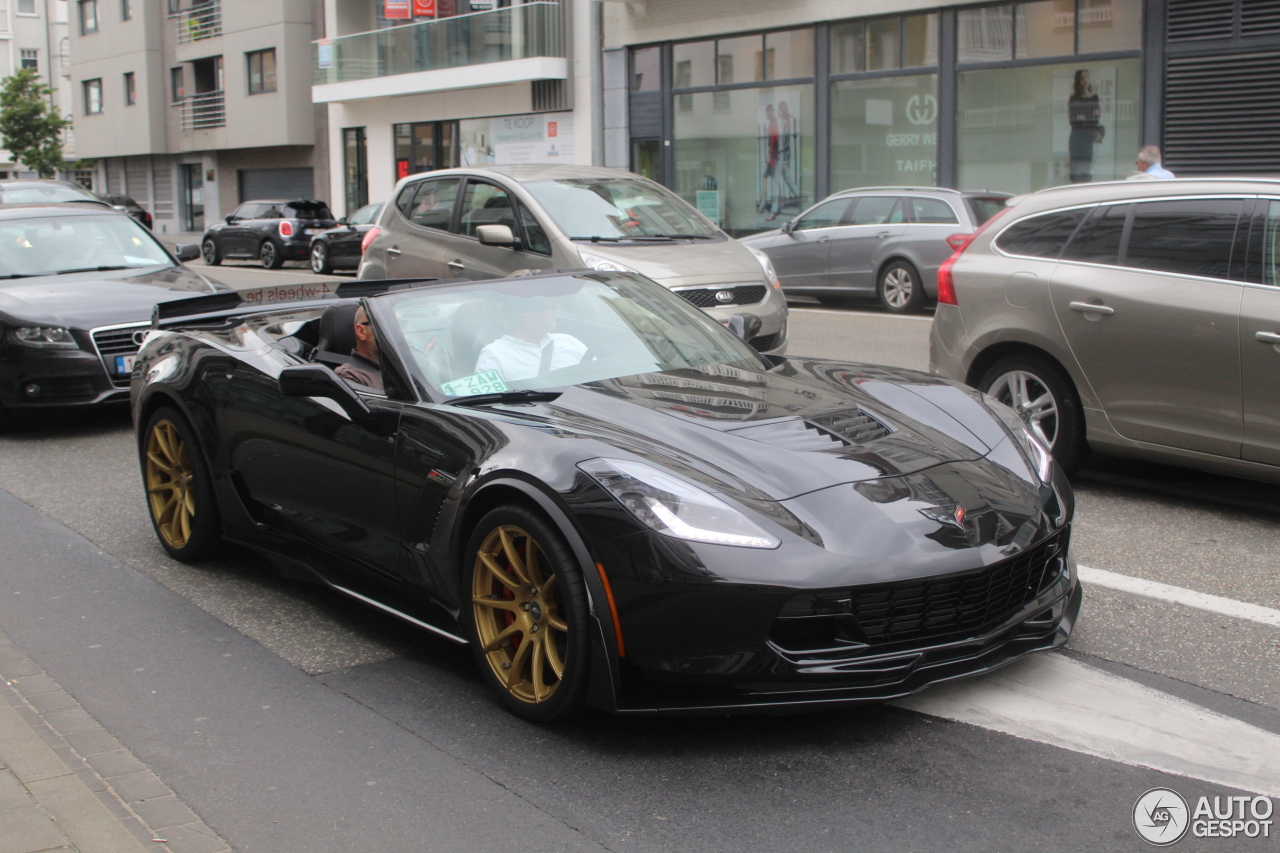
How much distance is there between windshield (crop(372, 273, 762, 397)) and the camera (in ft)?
14.9

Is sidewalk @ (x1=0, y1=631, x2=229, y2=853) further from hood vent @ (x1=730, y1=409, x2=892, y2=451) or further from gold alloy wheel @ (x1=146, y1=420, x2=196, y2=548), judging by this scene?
hood vent @ (x1=730, y1=409, x2=892, y2=451)

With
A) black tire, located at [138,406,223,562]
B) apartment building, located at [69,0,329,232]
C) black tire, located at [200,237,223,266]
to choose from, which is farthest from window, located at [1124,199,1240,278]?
apartment building, located at [69,0,329,232]

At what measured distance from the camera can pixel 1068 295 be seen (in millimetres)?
6551

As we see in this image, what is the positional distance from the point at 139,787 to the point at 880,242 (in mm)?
13683

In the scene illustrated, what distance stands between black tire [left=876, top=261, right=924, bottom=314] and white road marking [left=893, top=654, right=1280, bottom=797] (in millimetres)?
11846

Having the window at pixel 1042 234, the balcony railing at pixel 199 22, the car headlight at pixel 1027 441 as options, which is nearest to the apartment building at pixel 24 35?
the balcony railing at pixel 199 22

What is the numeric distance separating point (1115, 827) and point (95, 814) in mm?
2523

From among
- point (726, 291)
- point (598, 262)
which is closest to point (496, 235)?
point (598, 262)

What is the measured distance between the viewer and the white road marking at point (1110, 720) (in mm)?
3449

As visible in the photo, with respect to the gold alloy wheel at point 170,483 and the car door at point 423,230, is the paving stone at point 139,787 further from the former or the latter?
the car door at point 423,230

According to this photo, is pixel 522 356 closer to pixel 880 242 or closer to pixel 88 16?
pixel 880 242

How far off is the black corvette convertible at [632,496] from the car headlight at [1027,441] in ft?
0.05

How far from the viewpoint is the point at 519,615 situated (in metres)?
3.81

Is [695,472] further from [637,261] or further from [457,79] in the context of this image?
[457,79]
